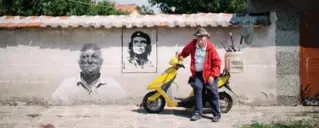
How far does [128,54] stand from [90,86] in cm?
106

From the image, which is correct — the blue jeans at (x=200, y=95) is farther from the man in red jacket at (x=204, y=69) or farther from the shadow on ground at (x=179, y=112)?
the shadow on ground at (x=179, y=112)

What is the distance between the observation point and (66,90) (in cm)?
908

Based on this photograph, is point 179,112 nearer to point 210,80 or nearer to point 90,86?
point 210,80

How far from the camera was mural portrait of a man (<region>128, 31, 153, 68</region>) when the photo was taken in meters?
8.93

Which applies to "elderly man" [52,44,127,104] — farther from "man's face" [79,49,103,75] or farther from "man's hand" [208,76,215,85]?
"man's hand" [208,76,215,85]

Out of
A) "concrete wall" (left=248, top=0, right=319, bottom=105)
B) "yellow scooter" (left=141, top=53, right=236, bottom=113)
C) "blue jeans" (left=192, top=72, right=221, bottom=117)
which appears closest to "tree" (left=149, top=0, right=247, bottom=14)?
"concrete wall" (left=248, top=0, right=319, bottom=105)

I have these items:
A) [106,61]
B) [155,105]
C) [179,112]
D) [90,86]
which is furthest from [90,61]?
[179,112]

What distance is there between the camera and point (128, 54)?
8.99m

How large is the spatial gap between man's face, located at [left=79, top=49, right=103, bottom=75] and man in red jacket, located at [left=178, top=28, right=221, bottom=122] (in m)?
2.36

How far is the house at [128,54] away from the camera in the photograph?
8820 mm

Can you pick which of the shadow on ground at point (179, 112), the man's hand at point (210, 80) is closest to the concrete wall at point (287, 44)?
the shadow on ground at point (179, 112)

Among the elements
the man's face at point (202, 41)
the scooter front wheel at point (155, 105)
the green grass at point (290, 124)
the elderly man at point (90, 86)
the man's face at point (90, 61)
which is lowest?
the green grass at point (290, 124)

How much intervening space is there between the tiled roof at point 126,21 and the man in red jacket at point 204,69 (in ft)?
3.93

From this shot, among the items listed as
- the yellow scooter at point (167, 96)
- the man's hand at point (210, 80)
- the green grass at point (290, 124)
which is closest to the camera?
the green grass at point (290, 124)
